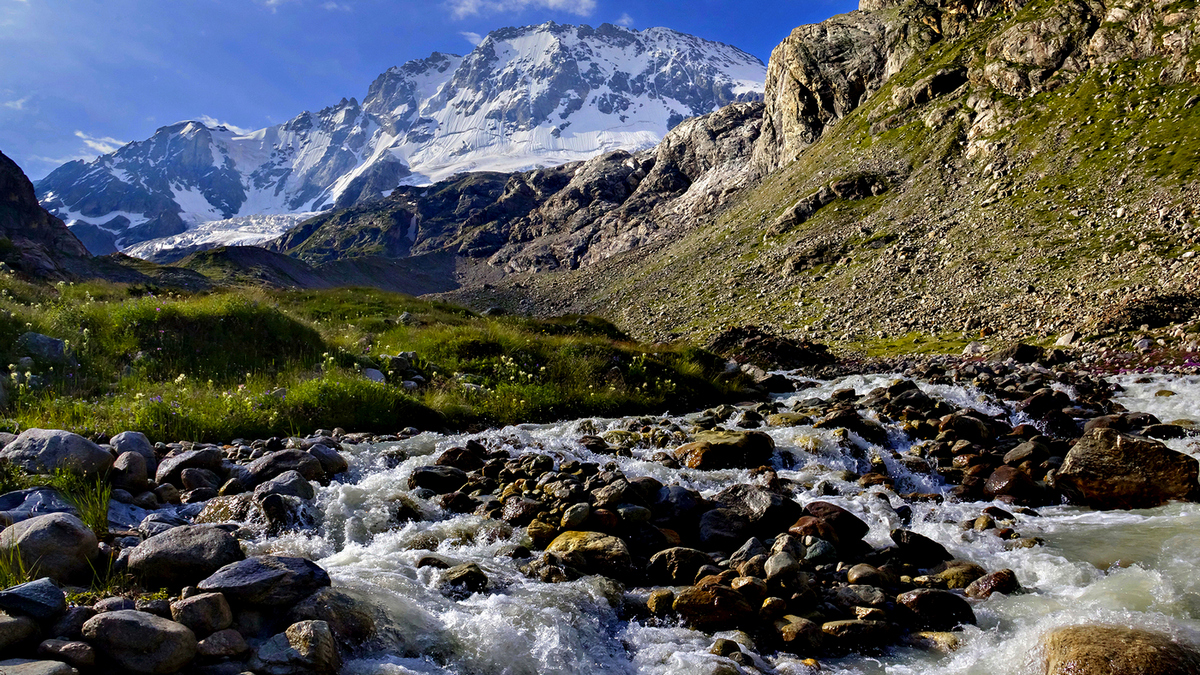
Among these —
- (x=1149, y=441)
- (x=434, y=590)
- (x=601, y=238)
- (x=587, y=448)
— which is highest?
(x=601, y=238)

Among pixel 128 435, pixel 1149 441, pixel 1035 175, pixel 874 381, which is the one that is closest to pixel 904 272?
pixel 1035 175

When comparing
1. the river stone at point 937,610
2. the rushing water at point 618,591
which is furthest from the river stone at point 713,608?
the river stone at point 937,610

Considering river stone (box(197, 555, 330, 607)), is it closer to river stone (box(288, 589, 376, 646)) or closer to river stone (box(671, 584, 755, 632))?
river stone (box(288, 589, 376, 646))

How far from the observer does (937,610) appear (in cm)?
500

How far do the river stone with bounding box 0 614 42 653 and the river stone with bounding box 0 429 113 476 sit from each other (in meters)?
3.50

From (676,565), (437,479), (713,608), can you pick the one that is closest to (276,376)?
(437,479)

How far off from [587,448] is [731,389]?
825 cm

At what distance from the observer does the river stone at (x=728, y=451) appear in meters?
9.36

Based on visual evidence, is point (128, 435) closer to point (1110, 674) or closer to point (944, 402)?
point (1110, 674)

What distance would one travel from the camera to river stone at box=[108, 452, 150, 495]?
6.29 metres

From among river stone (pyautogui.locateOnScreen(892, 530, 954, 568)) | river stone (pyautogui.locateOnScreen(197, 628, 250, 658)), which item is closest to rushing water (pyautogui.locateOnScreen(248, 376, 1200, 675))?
river stone (pyautogui.locateOnScreen(892, 530, 954, 568))

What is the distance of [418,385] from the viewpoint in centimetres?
1323

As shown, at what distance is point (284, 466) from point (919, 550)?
23.8ft

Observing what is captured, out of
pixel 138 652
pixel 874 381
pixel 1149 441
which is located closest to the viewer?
pixel 138 652
